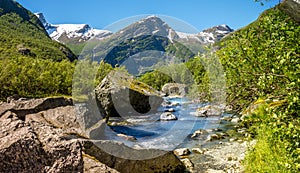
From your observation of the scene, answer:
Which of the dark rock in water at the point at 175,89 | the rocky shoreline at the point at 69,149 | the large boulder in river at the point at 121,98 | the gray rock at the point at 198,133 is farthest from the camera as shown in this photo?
the dark rock in water at the point at 175,89

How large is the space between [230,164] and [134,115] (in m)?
23.3

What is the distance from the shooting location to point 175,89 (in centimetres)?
7581

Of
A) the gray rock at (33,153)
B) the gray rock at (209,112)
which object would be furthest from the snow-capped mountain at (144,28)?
the gray rock at (33,153)

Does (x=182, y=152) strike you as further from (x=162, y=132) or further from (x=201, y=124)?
(x=201, y=124)

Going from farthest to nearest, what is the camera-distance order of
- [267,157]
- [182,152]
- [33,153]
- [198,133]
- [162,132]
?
[162,132]
[198,133]
[182,152]
[267,157]
[33,153]

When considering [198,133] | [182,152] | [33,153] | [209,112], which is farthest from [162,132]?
[33,153]

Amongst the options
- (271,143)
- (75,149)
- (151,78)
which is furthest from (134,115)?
(151,78)

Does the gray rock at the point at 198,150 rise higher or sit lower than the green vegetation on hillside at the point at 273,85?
lower

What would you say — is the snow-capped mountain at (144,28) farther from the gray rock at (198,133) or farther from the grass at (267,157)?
the grass at (267,157)

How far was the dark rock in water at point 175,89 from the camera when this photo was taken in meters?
72.9

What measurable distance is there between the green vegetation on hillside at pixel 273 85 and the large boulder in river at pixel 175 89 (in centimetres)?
6280

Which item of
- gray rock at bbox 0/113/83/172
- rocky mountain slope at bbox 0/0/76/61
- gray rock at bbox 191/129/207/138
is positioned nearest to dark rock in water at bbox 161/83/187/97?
gray rock at bbox 191/129/207/138

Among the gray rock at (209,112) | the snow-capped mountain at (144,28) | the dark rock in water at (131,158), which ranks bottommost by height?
the gray rock at (209,112)

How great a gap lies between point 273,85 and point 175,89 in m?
71.3
